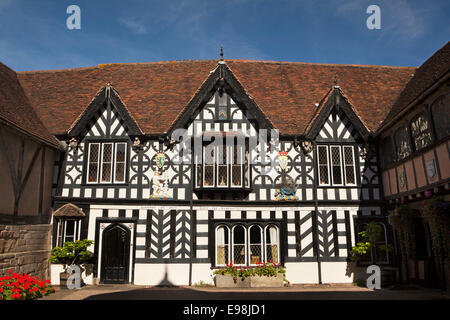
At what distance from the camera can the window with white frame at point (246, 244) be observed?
46.3ft

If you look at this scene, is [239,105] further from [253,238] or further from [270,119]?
[253,238]

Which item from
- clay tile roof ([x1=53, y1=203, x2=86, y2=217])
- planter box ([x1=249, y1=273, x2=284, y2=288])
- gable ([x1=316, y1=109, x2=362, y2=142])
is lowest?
planter box ([x1=249, y1=273, x2=284, y2=288])

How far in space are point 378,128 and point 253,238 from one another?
24.0 feet

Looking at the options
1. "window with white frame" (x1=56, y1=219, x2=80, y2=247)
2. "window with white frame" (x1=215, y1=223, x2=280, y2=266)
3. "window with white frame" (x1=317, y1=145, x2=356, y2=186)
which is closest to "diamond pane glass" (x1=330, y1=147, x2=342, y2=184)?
"window with white frame" (x1=317, y1=145, x2=356, y2=186)

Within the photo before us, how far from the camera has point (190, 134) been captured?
14.9 meters

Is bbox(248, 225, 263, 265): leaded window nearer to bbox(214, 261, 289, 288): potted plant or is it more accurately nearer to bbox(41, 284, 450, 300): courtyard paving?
bbox(214, 261, 289, 288): potted plant

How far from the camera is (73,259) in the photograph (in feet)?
44.4

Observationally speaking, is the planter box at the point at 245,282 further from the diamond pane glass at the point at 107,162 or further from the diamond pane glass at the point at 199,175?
the diamond pane glass at the point at 107,162

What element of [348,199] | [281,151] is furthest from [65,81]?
[348,199]

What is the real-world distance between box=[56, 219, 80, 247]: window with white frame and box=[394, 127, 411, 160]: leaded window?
13.6 m

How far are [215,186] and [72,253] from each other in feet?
21.0

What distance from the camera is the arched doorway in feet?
45.5

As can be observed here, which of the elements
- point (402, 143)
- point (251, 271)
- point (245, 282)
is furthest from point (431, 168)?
point (245, 282)

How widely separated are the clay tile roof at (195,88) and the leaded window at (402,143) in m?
1.82
